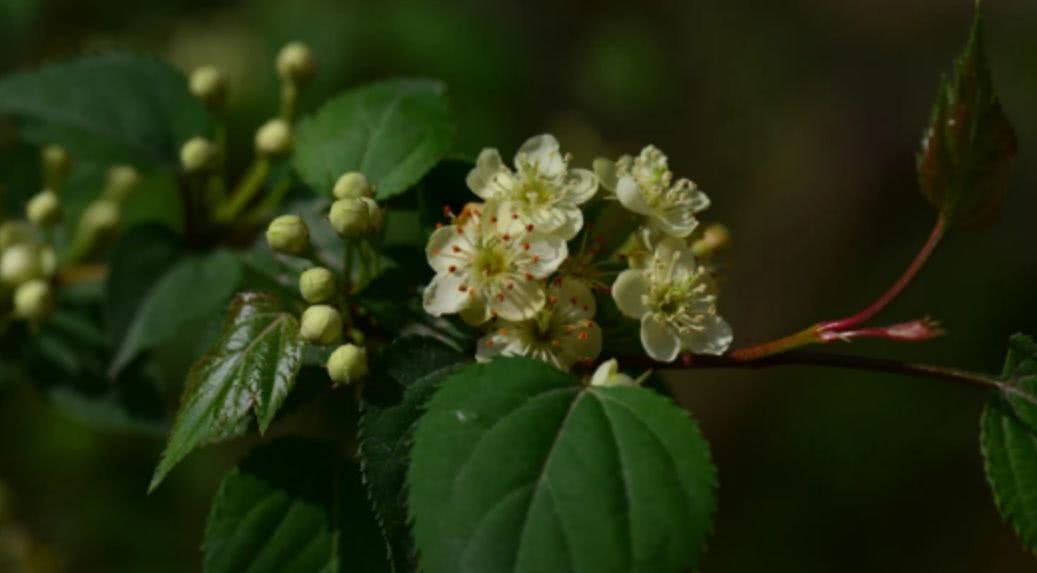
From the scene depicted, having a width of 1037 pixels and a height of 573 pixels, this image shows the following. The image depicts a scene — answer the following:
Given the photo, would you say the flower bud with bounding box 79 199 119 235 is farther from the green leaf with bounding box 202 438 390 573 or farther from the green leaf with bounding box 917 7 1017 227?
the green leaf with bounding box 917 7 1017 227

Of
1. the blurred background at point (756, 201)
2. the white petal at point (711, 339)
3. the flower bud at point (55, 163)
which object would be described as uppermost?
the white petal at point (711, 339)

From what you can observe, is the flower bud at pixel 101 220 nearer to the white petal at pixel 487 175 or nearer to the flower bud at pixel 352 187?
the flower bud at pixel 352 187

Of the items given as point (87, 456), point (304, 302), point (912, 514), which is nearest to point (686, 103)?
point (912, 514)

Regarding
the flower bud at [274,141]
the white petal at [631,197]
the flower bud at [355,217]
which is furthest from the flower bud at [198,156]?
the white petal at [631,197]

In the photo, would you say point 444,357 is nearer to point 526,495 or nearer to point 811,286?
point 526,495

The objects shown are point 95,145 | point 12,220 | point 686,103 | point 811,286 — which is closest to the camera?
point 95,145

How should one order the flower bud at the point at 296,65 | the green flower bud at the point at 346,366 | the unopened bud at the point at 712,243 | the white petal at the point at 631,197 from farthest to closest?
1. the flower bud at the point at 296,65
2. the unopened bud at the point at 712,243
3. the white petal at the point at 631,197
4. the green flower bud at the point at 346,366

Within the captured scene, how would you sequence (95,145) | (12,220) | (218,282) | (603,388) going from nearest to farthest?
(603,388) < (218,282) < (95,145) < (12,220)

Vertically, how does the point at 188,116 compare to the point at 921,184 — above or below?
below
